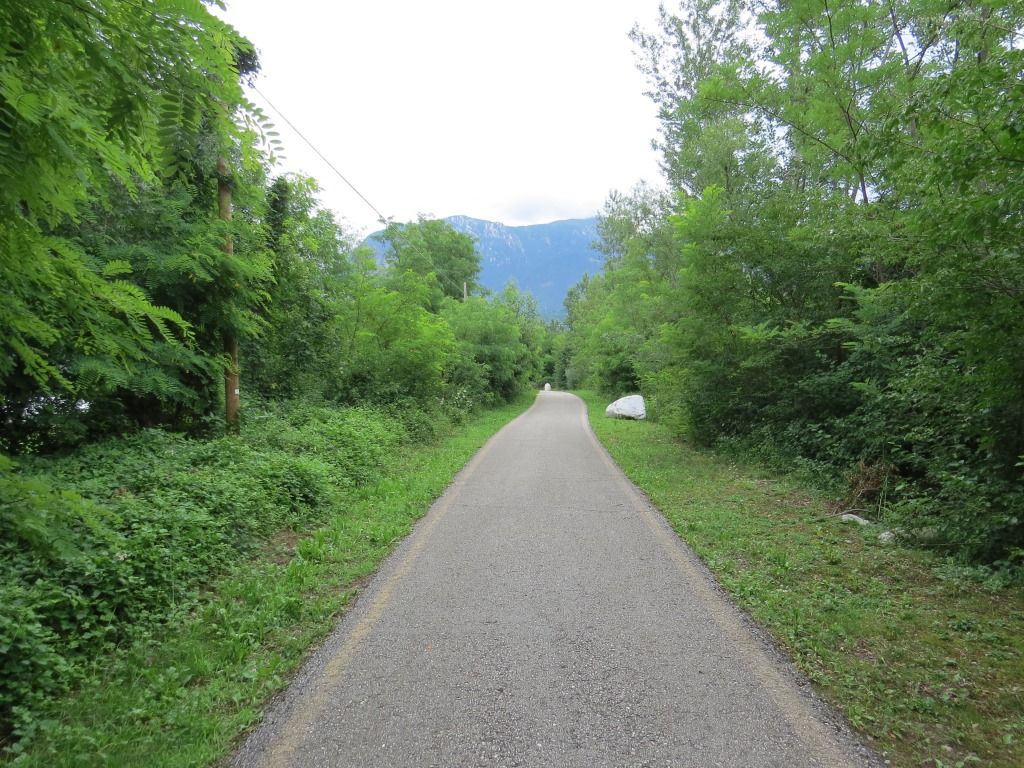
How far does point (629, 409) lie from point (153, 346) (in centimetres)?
1949

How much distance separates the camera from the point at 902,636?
3.51 m

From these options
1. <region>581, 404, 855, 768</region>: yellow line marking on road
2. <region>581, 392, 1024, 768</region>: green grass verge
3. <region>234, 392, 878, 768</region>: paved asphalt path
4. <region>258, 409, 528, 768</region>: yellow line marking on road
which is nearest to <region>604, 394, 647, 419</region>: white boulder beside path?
<region>581, 392, 1024, 768</region>: green grass verge

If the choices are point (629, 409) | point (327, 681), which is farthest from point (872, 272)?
point (629, 409)

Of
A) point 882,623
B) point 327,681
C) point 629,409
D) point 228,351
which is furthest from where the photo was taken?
point 629,409

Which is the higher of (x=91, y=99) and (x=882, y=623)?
(x=91, y=99)

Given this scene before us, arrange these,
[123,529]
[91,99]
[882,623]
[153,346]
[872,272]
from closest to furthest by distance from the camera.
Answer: [91,99], [153,346], [882,623], [123,529], [872,272]

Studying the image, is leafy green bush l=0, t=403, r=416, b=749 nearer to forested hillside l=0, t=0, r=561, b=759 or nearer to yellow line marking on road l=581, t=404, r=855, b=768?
forested hillside l=0, t=0, r=561, b=759

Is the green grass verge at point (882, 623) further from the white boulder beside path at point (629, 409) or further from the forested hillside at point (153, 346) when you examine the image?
the white boulder beside path at point (629, 409)

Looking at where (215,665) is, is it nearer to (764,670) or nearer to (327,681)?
(327,681)

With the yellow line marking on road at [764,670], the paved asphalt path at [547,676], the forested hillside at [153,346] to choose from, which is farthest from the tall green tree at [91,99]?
the yellow line marking on road at [764,670]

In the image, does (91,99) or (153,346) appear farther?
(153,346)

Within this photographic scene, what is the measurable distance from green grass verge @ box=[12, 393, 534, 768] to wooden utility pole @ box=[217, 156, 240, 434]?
327 cm

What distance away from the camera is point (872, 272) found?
8.87 meters

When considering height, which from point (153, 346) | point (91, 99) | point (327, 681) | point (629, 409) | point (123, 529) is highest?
point (91, 99)
